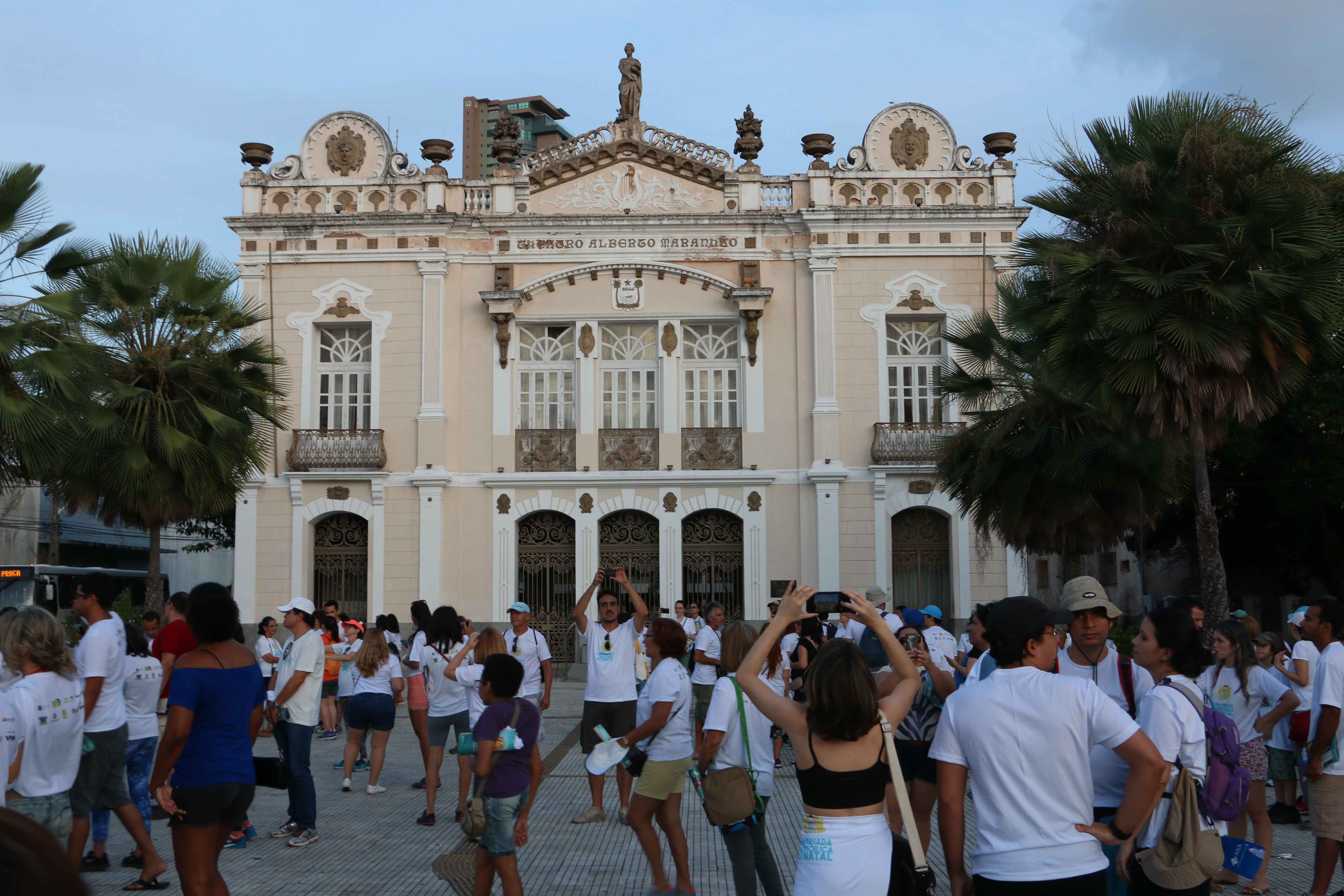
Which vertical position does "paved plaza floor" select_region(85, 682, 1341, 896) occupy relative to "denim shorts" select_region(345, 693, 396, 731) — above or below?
below

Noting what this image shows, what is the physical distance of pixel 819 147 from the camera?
2566 cm

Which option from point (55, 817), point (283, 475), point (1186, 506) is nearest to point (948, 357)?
point (1186, 506)

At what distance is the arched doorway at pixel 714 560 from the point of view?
2536 centimetres

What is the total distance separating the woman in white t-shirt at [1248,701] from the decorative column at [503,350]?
18.5 meters

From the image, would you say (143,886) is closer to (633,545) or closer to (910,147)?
(633,545)

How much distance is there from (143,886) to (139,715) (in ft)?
4.40

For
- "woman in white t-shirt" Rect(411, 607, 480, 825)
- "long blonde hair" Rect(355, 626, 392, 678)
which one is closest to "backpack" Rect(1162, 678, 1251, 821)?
"woman in white t-shirt" Rect(411, 607, 480, 825)

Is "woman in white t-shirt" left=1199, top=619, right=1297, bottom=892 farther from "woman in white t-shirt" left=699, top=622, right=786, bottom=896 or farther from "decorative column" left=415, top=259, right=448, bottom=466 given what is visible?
"decorative column" left=415, top=259, right=448, bottom=466

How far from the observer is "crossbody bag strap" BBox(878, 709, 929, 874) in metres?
4.32

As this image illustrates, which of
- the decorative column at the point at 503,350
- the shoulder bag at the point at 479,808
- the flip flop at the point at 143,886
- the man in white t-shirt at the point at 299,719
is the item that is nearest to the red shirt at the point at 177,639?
the man in white t-shirt at the point at 299,719

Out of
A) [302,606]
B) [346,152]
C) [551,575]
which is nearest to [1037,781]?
[302,606]

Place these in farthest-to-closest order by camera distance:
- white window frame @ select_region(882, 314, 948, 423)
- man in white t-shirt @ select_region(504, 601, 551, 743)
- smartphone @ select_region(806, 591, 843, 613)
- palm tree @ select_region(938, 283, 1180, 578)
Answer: white window frame @ select_region(882, 314, 948, 423) < smartphone @ select_region(806, 591, 843, 613) < palm tree @ select_region(938, 283, 1180, 578) < man in white t-shirt @ select_region(504, 601, 551, 743)

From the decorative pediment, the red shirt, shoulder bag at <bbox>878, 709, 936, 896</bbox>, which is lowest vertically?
shoulder bag at <bbox>878, 709, 936, 896</bbox>

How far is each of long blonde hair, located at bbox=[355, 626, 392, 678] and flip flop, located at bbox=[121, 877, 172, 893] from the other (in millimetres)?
3238
